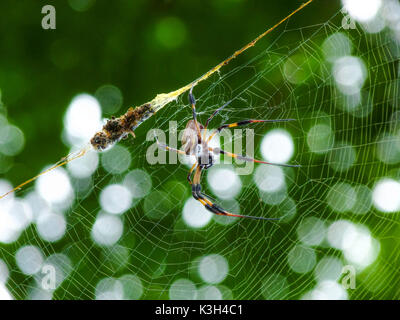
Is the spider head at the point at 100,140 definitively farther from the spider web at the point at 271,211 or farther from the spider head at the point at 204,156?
the spider web at the point at 271,211

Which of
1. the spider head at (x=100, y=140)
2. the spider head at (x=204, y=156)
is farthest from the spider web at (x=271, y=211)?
the spider head at (x=100, y=140)

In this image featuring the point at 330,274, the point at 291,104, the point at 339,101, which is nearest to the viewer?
the point at 291,104

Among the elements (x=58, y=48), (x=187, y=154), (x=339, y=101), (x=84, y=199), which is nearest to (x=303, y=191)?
(x=339, y=101)

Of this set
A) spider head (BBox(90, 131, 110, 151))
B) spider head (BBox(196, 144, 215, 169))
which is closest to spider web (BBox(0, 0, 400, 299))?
spider head (BBox(196, 144, 215, 169))

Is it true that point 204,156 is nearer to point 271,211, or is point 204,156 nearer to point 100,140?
point 100,140

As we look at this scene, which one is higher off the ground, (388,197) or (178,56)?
(178,56)

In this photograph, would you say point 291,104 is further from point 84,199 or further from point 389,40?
point 84,199

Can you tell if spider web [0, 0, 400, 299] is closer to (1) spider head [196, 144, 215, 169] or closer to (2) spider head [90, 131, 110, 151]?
(1) spider head [196, 144, 215, 169]

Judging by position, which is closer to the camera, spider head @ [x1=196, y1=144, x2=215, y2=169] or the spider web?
spider head @ [x1=196, y1=144, x2=215, y2=169]
